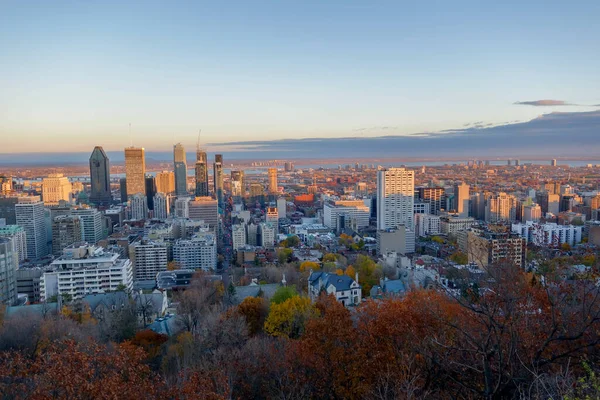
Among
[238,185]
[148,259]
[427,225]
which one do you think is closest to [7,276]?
[148,259]

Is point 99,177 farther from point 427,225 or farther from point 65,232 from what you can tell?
point 427,225

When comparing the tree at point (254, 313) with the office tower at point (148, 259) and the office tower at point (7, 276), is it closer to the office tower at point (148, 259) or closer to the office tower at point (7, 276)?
the office tower at point (7, 276)

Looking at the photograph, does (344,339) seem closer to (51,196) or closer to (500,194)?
(500,194)

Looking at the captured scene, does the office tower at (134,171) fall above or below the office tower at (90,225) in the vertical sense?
above

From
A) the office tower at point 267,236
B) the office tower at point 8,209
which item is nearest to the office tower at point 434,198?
the office tower at point 267,236

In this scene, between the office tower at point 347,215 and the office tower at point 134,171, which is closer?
the office tower at point 347,215

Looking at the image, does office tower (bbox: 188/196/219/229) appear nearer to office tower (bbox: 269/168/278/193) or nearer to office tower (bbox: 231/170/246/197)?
office tower (bbox: 231/170/246/197)

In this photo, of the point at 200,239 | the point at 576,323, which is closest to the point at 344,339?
the point at 576,323
